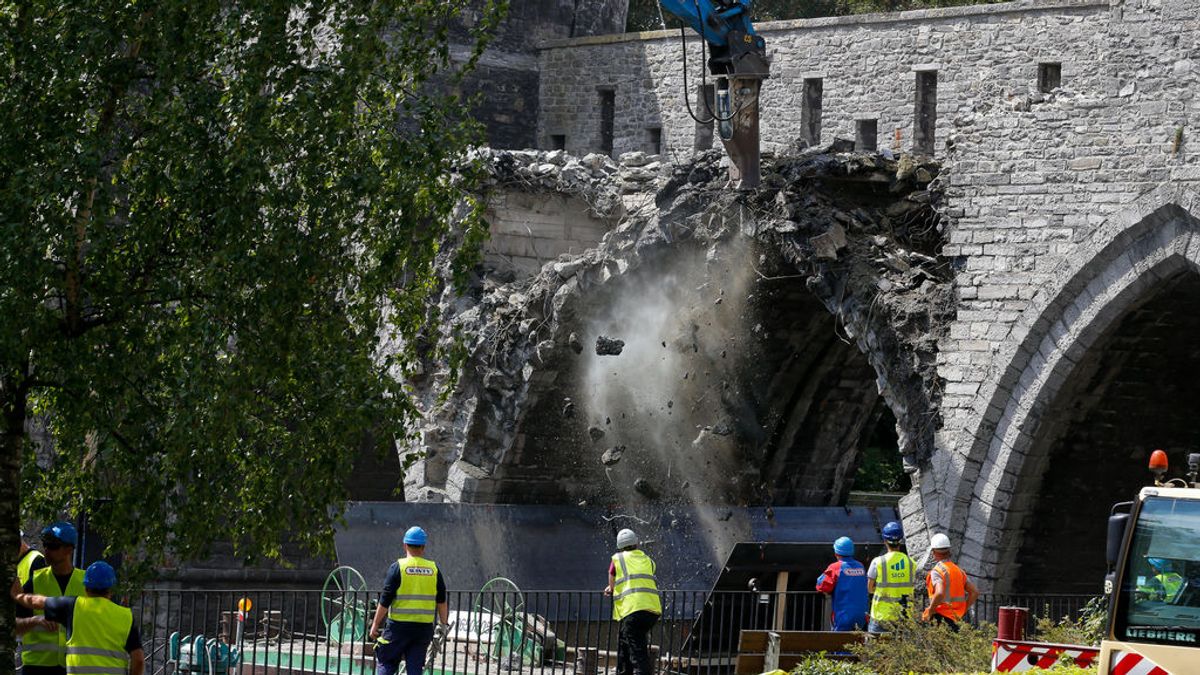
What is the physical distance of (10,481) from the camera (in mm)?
9359

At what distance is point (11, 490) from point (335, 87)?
253cm

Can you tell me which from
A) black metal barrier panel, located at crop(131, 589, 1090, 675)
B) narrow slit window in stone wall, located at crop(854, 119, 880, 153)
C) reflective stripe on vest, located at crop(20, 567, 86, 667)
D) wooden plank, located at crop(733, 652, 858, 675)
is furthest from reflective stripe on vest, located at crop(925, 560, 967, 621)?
narrow slit window in stone wall, located at crop(854, 119, 880, 153)

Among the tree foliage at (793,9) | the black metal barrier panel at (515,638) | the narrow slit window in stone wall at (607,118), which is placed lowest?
the black metal barrier panel at (515,638)

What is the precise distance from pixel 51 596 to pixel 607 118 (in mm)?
15385

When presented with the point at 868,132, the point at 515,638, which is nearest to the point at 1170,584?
the point at 515,638

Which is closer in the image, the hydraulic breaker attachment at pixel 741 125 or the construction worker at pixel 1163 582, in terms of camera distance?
the construction worker at pixel 1163 582

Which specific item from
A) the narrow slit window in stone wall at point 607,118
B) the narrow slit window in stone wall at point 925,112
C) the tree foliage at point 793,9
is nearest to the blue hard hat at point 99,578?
the narrow slit window in stone wall at point 925,112

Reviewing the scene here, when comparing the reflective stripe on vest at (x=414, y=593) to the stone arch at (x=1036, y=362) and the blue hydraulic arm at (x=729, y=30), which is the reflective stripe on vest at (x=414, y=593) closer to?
the stone arch at (x=1036, y=362)

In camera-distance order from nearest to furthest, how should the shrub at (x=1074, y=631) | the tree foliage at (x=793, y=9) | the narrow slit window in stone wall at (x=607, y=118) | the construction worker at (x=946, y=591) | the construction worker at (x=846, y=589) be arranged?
the shrub at (x=1074, y=631) → the construction worker at (x=946, y=591) → the construction worker at (x=846, y=589) → the narrow slit window in stone wall at (x=607, y=118) → the tree foliage at (x=793, y=9)

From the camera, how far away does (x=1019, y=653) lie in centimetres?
962

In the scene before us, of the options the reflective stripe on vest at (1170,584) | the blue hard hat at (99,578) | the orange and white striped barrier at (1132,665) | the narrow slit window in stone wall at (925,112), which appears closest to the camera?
A: the orange and white striped barrier at (1132,665)

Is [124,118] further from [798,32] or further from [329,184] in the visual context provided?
[798,32]

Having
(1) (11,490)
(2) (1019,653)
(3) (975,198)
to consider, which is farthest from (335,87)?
(3) (975,198)

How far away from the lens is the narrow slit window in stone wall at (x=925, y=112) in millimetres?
19766
